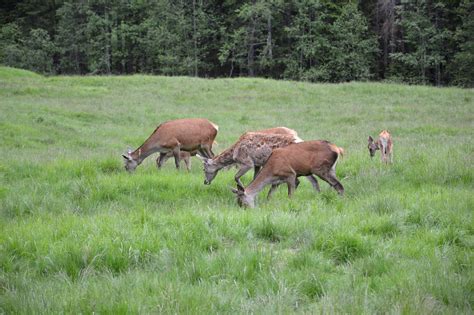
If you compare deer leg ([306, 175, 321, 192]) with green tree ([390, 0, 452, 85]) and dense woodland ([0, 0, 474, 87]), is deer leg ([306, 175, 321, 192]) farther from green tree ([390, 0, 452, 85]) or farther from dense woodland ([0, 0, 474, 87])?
green tree ([390, 0, 452, 85])

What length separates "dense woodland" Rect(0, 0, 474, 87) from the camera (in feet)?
156

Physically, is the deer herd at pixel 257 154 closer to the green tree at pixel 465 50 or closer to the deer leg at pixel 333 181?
the deer leg at pixel 333 181

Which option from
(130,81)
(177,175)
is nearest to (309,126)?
(177,175)

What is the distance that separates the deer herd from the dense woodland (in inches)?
1422

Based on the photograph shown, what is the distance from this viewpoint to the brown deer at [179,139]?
1276 cm

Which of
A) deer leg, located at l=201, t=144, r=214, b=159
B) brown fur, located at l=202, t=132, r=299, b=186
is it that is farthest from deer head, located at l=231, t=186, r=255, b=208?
deer leg, located at l=201, t=144, r=214, b=159

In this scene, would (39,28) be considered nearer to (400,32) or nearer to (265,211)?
(400,32)

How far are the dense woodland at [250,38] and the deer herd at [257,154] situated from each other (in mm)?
36129

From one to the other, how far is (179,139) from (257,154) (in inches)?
115

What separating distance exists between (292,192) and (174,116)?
13.1 meters

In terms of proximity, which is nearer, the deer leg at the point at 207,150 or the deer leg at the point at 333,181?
the deer leg at the point at 333,181

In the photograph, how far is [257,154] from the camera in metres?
10.5

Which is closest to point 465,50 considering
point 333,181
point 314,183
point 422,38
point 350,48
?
point 422,38

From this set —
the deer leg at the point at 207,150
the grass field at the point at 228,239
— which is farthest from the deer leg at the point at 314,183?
the deer leg at the point at 207,150
